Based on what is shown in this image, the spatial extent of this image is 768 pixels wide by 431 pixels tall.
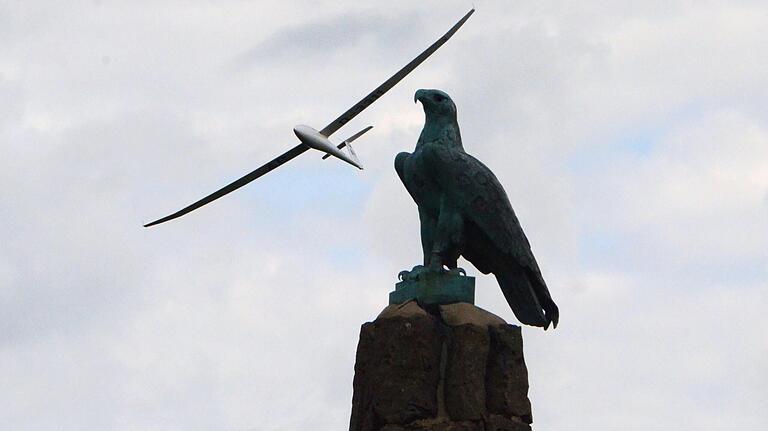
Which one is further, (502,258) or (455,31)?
(455,31)

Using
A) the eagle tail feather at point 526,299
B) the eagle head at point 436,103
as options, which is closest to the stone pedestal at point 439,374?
the eagle tail feather at point 526,299

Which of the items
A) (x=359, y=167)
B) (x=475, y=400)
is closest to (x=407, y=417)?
(x=475, y=400)

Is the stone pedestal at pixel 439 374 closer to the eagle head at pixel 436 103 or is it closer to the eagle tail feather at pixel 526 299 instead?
the eagle tail feather at pixel 526 299

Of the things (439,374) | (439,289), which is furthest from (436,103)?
(439,374)

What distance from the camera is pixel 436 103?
14.9 m

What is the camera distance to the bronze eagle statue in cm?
1459

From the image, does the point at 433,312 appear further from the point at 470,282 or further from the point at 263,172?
the point at 263,172

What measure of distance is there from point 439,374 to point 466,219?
1383 mm

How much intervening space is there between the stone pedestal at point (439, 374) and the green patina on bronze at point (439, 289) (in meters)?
0.14

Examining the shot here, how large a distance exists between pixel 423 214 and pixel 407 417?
196cm

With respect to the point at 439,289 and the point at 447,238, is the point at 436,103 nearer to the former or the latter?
the point at 447,238

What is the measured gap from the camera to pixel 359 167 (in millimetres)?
16062

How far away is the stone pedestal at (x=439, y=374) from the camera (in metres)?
13.8

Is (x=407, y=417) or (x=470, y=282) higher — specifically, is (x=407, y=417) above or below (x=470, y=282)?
below
